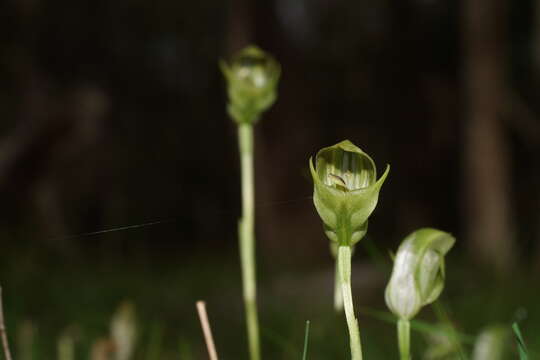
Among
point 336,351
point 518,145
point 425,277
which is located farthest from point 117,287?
point 518,145

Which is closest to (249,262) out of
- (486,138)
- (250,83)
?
(250,83)

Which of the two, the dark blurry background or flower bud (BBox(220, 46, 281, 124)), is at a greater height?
flower bud (BBox(220, 46, 281, 124))

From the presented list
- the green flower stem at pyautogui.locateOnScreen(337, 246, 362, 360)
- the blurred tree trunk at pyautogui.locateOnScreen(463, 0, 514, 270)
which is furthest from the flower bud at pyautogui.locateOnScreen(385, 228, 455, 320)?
the blurred tree trunk at pyautogui.locateOnScreen(463, 0, 514, 270)

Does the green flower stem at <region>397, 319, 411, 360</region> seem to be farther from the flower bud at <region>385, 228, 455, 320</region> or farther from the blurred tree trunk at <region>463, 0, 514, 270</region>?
the blurred tree trunk at <region>463, 0, 514, 270</region>

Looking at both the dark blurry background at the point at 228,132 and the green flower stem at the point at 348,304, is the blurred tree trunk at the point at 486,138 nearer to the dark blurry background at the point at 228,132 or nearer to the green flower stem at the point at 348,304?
the dark blurry background at the point at 228,132

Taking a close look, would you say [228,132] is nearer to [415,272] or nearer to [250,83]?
[250,83]

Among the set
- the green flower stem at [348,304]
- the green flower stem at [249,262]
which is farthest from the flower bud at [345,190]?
the green flower stem at [249,262]

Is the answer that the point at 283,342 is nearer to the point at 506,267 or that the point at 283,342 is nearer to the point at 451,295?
the point at 451,295

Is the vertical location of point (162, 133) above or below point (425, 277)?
below
